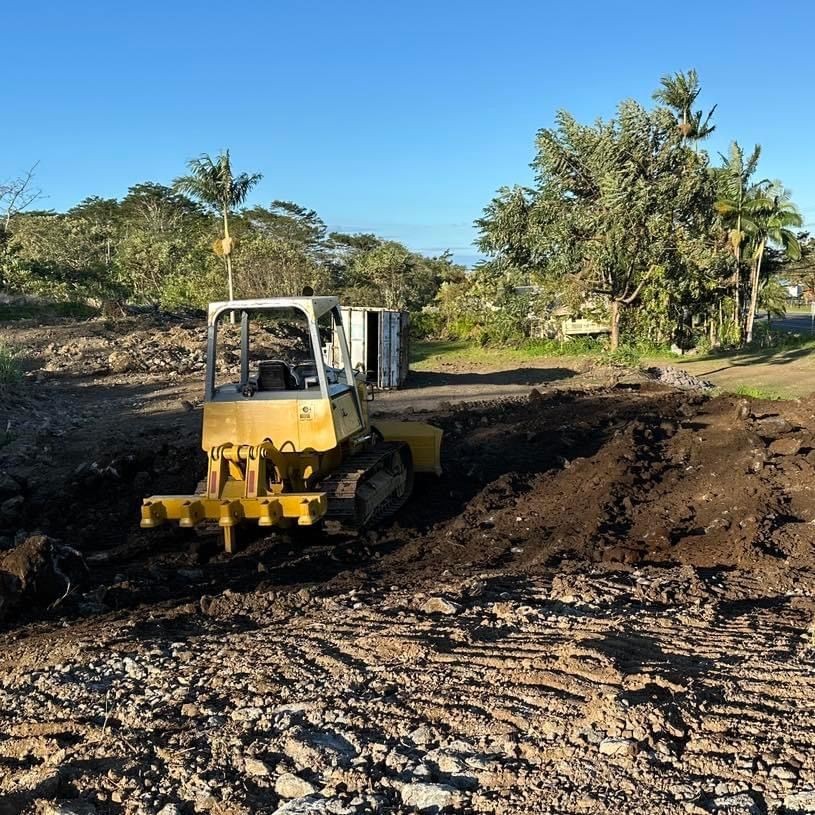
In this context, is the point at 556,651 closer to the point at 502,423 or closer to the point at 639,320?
the point at 502,423

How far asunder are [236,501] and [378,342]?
41.2 feet

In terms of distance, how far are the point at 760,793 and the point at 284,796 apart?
5.98 feet

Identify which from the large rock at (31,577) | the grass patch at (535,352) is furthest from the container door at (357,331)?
the large rock at (31,577)

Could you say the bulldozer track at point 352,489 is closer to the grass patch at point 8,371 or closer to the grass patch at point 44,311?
the grass patch at point 8,371

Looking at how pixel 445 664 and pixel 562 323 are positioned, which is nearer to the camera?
pixel 445 664

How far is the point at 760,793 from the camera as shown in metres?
3.28

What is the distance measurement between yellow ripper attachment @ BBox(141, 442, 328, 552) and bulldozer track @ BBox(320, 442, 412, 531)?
28cm

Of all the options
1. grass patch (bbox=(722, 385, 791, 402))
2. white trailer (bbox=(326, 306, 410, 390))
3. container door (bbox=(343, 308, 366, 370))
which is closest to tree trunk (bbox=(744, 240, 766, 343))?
grass patch (bbox=(722, 385, 791, 402))

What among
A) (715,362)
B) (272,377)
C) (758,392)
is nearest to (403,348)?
(758,392)

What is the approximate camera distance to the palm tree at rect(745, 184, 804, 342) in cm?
3225

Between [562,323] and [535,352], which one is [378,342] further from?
[562,323]

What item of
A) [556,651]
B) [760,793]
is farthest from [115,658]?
[760,793]

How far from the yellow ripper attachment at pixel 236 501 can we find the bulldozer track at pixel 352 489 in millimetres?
279

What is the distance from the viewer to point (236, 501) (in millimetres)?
7262
